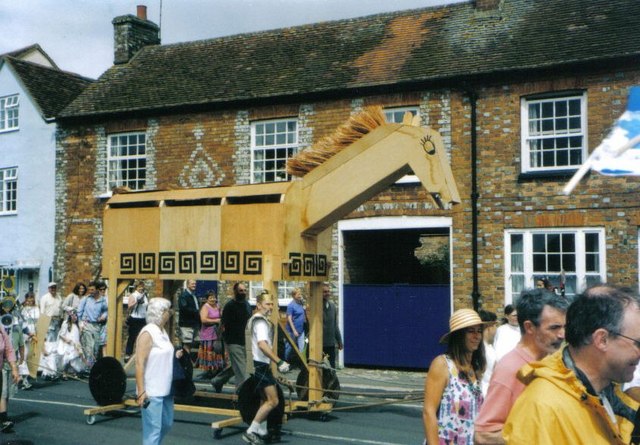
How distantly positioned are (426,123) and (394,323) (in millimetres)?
4577

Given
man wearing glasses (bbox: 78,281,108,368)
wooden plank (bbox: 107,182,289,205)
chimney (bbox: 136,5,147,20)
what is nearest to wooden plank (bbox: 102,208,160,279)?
wooden plank (bbox: 107,182,289,205)

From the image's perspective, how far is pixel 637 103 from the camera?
179 inches

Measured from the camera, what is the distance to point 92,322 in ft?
57.4

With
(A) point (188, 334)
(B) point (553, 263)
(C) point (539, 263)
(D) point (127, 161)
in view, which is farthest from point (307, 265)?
(D) point (127, 161)

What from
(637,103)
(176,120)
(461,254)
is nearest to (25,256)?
(176,120)

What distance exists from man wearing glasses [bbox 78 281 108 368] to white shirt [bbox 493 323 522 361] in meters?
11.3

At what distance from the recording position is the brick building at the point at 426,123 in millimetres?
16859

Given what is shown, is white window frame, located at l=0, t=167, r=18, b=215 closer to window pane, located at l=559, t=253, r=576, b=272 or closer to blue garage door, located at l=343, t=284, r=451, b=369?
blue garage door, located at l=343, t=284, r=451, b=369

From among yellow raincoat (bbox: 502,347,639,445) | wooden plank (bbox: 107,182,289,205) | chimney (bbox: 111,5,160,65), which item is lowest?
yellow raincoat (bbox: 502,347,639,445)

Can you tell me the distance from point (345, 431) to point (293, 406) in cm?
110

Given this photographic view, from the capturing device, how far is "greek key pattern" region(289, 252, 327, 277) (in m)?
11.0

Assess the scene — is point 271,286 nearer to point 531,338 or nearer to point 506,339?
point 506,339

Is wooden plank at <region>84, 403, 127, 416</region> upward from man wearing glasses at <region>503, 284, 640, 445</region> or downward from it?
downward

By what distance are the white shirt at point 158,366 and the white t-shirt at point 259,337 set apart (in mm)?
2425
